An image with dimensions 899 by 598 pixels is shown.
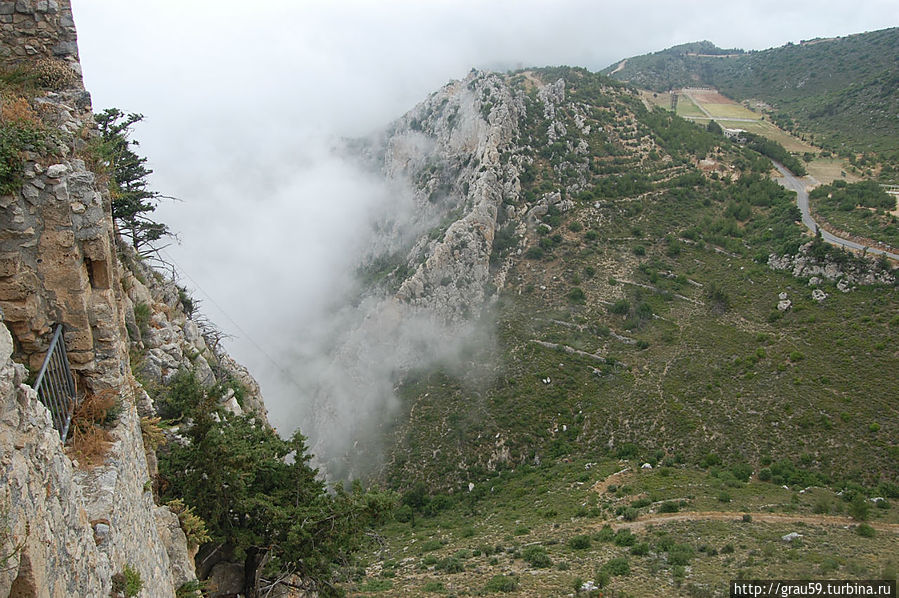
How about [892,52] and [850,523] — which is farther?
[892,52]

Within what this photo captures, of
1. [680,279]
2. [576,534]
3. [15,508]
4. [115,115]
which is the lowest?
[576,534]

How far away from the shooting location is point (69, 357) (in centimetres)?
675

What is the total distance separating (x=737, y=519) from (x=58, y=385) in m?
23.8

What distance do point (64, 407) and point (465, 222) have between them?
1812 inches

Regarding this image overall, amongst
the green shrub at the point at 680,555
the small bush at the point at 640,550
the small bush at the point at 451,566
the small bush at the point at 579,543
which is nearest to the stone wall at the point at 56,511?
the small bush at the point at 451,566

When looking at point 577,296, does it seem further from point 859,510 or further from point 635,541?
point 635,541

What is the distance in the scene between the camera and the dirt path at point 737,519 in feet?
63.8

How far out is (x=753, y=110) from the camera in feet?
286

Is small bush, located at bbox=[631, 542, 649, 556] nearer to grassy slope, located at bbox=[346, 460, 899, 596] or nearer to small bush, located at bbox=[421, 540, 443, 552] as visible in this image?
grassy slope, located at bbox=[346, 460, 899, 596]

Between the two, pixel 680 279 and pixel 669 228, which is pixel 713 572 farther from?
pixel 669 228

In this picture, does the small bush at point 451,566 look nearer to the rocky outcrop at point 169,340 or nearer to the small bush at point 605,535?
the small bush at point 605,535

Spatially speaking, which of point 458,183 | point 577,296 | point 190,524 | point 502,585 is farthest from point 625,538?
point 458,183

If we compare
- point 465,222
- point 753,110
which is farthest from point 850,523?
point 753,110

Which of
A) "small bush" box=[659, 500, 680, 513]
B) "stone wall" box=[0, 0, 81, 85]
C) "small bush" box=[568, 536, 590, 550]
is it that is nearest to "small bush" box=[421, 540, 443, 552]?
"small bush" box=[568, 536, 590, 550]
